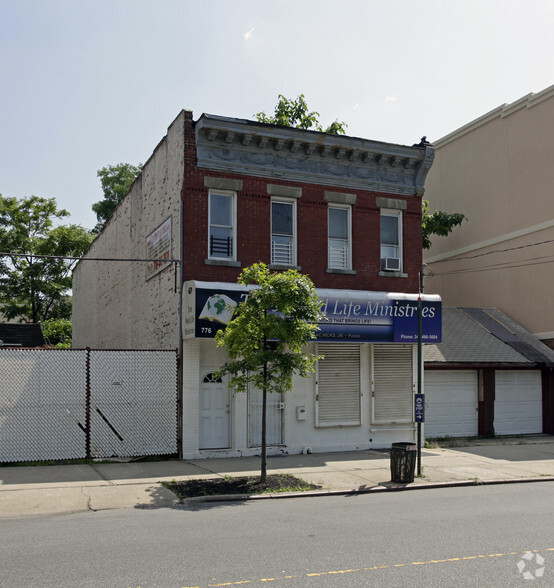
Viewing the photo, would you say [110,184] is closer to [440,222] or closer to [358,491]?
[440,222]

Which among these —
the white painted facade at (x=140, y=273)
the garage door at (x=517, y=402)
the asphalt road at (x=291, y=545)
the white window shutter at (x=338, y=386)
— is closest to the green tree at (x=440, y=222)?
the garage door at (x=517, y=402)

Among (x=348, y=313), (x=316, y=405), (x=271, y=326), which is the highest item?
(x=348, y=313)

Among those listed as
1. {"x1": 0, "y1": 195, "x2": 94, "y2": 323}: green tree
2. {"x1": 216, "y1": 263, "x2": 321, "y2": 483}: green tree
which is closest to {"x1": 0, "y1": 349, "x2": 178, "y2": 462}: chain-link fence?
{"x1": 216, "y1": 263, "x2": 321, "y2": 483}: green tree

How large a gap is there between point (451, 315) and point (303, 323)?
14.7m

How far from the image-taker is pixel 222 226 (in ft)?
56.5

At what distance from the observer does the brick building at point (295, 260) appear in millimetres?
16750

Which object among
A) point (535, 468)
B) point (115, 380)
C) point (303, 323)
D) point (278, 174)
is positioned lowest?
point (535, 468)

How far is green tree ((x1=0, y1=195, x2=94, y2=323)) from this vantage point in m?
39.2

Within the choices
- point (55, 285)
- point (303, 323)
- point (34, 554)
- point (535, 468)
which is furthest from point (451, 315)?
point (55, 285)

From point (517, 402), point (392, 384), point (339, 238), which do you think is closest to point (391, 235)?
point (339, 238)

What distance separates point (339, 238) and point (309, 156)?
8.08 ft

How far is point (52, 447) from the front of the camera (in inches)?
593

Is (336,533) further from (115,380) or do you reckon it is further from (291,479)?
(115,380)

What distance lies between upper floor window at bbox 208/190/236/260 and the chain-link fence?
2.90 m
